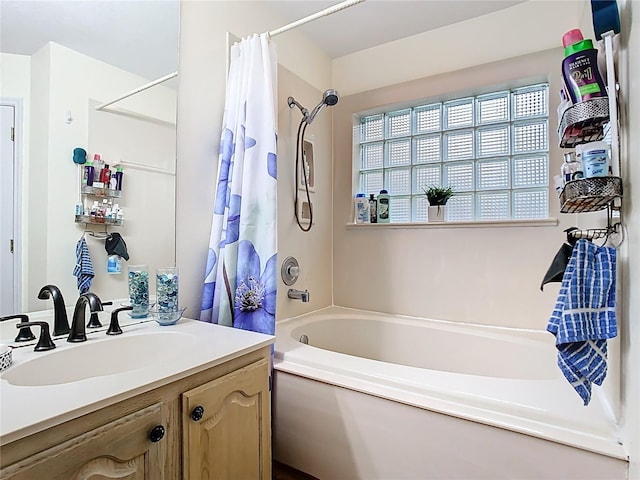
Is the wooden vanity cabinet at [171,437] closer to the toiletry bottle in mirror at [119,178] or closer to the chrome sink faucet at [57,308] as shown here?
the chrome sink faucet at [57,308]

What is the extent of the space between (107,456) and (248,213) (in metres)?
1.01

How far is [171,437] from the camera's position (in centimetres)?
92

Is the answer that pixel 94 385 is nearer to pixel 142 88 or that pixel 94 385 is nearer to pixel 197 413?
pixel 197 413

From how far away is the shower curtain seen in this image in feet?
5.08

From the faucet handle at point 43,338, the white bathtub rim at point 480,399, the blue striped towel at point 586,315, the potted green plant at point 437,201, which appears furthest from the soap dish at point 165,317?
the potted green plant at point 437,201

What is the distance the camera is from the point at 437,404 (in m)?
1.17

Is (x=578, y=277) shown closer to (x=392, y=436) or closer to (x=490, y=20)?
(x=392, y=436)

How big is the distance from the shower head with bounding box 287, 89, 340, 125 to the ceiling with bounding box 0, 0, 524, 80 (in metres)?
0.51

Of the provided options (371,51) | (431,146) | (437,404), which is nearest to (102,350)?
(437,404)

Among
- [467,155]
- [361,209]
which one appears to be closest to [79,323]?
[361,209]

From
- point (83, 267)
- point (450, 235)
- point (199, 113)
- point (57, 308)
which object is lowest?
point (57, 308)

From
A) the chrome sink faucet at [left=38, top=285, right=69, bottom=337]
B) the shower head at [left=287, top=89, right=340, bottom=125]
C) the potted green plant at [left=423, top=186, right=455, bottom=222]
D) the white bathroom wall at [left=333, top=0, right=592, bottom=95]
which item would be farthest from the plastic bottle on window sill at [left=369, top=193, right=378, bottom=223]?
the chrome sink faucet at [left=38, top=285, right=69, bottom=337]

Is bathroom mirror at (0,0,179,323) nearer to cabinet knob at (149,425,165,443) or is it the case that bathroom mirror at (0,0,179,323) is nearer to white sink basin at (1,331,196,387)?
white sink basin at (1,331,196,387)

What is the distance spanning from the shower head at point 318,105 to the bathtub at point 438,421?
53.0 inches
